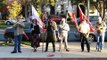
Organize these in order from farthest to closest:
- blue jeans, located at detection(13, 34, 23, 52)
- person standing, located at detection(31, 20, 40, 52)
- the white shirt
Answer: person standing, located at detection(31, 20, 40, 52), the white shirt, blue jeans, located at detection(13, 34, 23, 52)

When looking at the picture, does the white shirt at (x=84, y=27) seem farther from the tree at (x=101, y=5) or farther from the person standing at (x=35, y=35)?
the tree at (x=101, y=5)

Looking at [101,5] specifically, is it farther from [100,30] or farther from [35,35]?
[35,35]

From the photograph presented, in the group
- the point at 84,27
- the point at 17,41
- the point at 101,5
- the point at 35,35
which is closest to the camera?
the point at 17,41

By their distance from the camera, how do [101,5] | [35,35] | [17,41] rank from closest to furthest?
[17,41] → [35,35] → [101,5]

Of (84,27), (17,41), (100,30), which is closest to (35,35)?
(17,41)

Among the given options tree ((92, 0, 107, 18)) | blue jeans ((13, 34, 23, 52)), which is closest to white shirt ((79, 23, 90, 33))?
blue jeans ((13, 34, 23, 52))

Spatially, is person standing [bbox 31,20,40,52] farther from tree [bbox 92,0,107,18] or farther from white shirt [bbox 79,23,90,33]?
tree [bbox 92,0,107,18]

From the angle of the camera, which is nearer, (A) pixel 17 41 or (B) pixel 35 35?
(A) pixel 17 41

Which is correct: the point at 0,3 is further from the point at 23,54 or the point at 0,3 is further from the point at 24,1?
the point at 23,54

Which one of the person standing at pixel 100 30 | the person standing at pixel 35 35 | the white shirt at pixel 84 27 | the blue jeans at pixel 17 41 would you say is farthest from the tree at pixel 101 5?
the blue jeans at pixel 17 41

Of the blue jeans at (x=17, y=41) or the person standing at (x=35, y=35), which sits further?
the person standing at (x=35, y=35)

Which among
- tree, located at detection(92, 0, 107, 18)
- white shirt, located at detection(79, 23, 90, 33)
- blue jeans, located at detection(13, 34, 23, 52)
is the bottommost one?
blue jeans, located at detection(13, 34, 23, 52)

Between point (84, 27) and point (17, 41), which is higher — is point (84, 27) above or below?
above

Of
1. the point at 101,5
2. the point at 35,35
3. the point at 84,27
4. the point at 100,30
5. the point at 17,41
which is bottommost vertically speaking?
the point at 17,41
